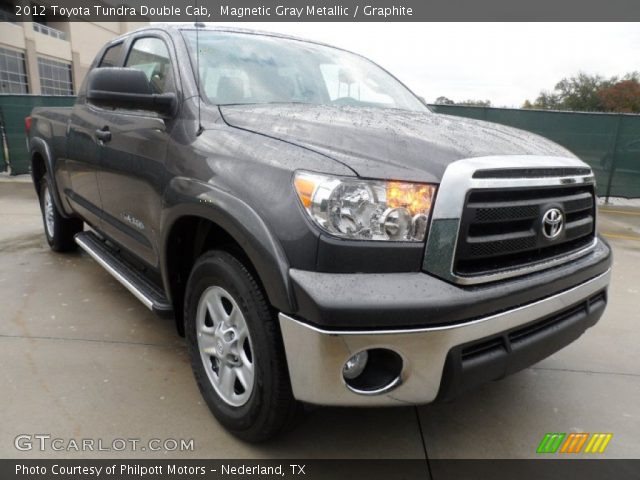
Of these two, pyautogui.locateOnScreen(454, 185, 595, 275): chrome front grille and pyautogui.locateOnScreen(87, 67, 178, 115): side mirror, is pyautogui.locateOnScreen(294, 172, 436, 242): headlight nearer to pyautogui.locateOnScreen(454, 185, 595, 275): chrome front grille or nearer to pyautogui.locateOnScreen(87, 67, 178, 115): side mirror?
pyautogui.locateOnScreen(454, 185, 595, 275): chrome front grille

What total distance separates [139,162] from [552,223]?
2.05m

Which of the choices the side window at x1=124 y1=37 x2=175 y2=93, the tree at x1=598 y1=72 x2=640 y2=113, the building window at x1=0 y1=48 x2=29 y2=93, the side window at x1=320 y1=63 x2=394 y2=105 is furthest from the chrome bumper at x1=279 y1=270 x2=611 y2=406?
the tree at x1=598 y1=72 x2=640 y2=113

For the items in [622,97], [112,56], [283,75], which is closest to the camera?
[283,75]

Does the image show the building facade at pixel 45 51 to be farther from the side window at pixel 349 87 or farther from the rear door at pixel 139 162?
the side window at pixel 349 87

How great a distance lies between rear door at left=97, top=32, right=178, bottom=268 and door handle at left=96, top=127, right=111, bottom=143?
0.02 metres

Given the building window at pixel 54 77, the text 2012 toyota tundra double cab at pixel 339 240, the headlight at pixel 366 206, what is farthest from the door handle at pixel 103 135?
the building window at pixel 54 77

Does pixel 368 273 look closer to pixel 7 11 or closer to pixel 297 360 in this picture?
pixel 297 360

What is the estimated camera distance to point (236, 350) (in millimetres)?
2098

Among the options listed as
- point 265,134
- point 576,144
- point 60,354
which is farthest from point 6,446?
point 576,144

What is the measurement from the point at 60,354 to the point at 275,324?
5.72ft

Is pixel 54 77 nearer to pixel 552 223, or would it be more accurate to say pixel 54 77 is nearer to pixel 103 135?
pixel 103 135

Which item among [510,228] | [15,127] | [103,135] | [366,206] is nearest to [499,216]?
[510,228]

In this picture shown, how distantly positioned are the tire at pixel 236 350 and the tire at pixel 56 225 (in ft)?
9.51

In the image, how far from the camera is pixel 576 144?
9.52 meters
